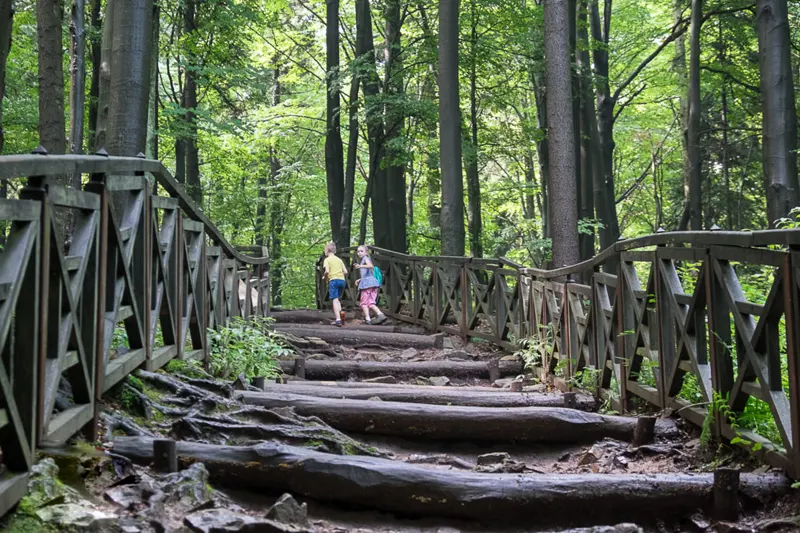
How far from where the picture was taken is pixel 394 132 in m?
18.9

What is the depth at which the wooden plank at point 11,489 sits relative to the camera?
2.70m

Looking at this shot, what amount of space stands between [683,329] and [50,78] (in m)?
8.75

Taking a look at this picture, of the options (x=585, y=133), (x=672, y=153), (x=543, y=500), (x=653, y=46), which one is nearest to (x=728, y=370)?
(x=543, y=500)

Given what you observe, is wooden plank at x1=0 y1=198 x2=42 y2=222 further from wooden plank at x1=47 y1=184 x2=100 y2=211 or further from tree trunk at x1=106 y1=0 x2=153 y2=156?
tree trunk at x1=106 y1=0 x2=153 y2=156

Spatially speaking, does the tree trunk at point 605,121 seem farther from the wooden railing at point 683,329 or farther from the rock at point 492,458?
the rock at point 492,458

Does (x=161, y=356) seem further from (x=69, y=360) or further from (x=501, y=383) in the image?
(x=501, y=383)

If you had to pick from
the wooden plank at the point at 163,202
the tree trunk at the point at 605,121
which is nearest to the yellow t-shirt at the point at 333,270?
the tree trunk at the point at 605,121

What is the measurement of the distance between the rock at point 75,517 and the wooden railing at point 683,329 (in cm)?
314

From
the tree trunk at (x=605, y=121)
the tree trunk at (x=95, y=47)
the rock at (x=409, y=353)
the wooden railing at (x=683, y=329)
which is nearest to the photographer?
the wooden railing at (x=683, y=329)

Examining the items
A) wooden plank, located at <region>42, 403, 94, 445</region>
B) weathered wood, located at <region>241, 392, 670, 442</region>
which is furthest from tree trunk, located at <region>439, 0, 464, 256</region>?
wooden plank, located at <region>42, 403, 94, 445</region>

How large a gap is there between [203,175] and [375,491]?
26.9 meters

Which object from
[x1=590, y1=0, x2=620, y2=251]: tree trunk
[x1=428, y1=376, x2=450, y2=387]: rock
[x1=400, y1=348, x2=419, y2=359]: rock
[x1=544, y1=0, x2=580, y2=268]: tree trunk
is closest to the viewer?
[x1=428, y1=376, x2=450, y2=387]: rock

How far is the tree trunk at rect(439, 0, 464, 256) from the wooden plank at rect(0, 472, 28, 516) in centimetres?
1135

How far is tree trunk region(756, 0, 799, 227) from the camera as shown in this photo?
11.3 m
